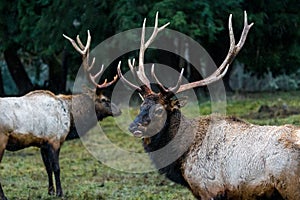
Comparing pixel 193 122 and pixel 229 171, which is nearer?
pixel 229 171

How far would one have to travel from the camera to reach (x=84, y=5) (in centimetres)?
1955

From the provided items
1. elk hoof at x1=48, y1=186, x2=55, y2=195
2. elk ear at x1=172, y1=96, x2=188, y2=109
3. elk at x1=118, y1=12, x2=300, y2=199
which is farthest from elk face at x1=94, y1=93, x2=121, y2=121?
elk ear at x1=172, y1=96, x2=188, y2=109

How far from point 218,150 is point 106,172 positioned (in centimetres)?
572

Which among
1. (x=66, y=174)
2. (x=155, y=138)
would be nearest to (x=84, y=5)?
(x=66, y=174)

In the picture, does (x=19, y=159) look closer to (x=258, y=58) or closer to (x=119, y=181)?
(x=119, y=181)

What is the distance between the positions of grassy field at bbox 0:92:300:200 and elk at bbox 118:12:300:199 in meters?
1.90

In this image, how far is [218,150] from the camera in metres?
7.04

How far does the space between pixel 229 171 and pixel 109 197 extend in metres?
3.37

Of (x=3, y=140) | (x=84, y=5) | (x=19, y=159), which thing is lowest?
(x=19, y=159)

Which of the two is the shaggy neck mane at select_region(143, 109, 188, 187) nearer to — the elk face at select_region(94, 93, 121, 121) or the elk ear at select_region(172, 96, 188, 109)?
the elk ear at select_region(172, 96, 188, 109)

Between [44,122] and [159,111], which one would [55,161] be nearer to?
[44,122]

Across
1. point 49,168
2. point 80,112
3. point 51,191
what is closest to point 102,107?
point 80,112

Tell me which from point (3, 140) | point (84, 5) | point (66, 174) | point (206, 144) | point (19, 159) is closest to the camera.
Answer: point (206, 144)

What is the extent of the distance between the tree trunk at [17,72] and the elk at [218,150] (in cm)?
1573
